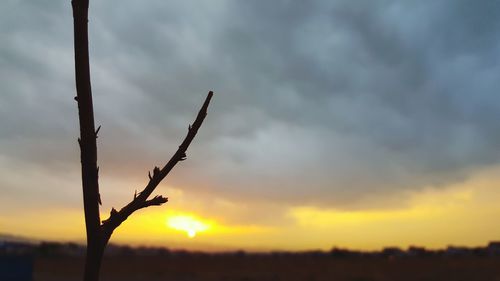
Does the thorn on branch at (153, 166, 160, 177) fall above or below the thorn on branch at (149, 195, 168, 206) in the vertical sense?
above

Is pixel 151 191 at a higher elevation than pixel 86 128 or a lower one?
lower

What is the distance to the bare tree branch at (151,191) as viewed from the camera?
5.28 feet

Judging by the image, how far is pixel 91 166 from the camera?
1652 mm

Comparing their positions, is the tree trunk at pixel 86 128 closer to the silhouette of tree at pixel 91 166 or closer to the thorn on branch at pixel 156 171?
the silhouette of tree at pixel 91 166

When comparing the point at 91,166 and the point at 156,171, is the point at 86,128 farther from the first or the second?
the point at 156,171

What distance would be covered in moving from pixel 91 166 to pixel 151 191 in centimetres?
23

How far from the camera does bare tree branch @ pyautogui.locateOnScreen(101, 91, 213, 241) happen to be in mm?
1609

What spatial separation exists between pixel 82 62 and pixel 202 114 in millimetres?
428

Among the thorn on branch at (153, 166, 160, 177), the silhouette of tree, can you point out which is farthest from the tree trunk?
the thorn on branch at (153, 166, 160, 177)

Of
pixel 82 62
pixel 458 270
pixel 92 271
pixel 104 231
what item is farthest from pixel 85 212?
pixel 458 270

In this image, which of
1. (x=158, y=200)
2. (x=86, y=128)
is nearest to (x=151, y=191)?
(x=158, y=200)

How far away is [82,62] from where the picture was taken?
5.32ft

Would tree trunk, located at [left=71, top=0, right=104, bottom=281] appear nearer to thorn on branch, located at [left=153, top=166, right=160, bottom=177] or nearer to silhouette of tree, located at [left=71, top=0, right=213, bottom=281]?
silhouette of tree, located at [left=71, top=0, right=213, bottom=281]

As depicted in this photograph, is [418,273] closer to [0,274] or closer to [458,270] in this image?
[458,270]
